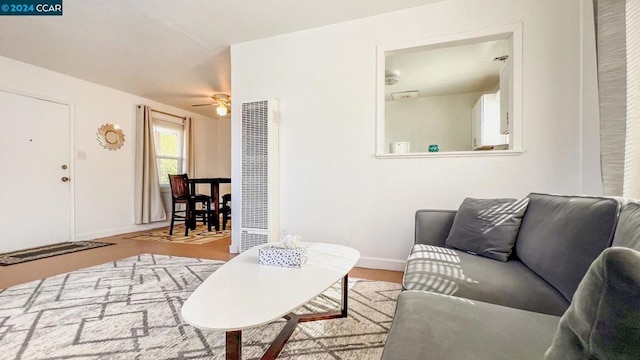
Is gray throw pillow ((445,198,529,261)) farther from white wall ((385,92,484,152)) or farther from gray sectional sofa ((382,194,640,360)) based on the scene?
white wall ((385,92,484,152))

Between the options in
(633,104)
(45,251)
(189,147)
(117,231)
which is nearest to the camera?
(633,104)

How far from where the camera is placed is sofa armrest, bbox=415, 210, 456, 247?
1.96 m

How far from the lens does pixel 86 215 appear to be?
4.26 meters

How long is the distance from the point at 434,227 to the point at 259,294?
136cm


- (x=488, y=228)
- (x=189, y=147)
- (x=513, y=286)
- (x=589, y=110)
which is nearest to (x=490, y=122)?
(x=589, y=110)

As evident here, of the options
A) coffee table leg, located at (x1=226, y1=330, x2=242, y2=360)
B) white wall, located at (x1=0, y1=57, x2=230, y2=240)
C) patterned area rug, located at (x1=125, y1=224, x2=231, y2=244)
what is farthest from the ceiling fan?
→ coffee table leg, located at (x1=226, y1=330, x2=242, y2=360)

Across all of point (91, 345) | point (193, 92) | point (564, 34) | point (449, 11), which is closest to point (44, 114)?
point (193, 92)

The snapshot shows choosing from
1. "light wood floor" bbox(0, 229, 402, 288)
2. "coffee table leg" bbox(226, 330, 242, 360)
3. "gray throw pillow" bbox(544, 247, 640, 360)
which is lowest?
"light wood floor" bbox(0, 229, 402, 288)

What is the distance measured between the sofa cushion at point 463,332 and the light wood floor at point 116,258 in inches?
57.3

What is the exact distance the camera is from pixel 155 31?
2934mm

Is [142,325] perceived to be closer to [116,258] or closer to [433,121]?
[116,258]

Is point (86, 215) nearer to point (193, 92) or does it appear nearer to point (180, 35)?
point (193, 92)

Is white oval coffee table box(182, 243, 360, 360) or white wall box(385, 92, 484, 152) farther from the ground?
white wall box(385, 92, 484, 152)

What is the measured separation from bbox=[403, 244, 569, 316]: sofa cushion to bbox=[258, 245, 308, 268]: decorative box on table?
0.53 m
